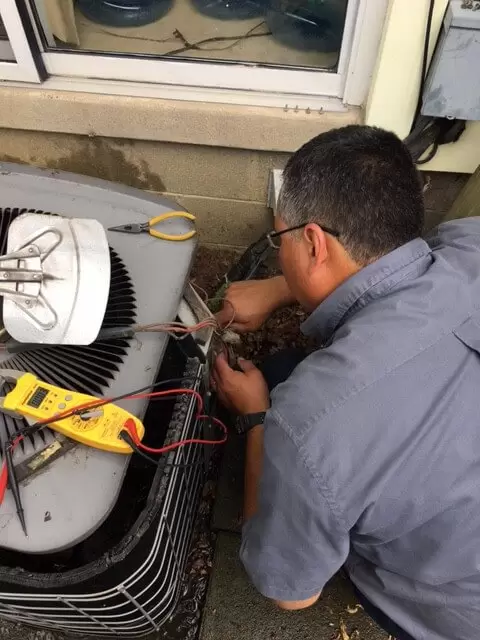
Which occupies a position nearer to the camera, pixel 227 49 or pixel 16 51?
pixel 16 51

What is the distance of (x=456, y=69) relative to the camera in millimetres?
1503

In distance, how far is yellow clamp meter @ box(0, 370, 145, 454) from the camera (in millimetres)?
918

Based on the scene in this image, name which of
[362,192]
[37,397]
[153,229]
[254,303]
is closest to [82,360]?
[37,397]

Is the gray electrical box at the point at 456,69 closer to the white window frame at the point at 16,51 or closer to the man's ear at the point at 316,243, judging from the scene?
the man's ear at the point at 316,243

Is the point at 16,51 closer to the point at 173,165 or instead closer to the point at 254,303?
the point at 173,165

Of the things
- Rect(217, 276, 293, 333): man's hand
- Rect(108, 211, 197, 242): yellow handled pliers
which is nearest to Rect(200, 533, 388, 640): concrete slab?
Rect(217, 276, 293, 333): man's hand

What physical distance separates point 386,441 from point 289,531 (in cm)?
25

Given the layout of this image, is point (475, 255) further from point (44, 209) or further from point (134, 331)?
point (44, 209)

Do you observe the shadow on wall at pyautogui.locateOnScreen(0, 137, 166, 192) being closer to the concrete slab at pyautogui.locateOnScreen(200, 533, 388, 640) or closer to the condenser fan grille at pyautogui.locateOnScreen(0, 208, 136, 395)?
the condenser fan grille at pyautogui.locateOnScreen(0, 208, 136, 395)

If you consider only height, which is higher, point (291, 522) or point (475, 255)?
point (475, 255)

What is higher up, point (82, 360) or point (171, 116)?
point (171, 116)

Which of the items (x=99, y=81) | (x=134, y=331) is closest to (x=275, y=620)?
(x=134, y=331)

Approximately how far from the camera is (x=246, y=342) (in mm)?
2010

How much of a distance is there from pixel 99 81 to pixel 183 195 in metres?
0.49
